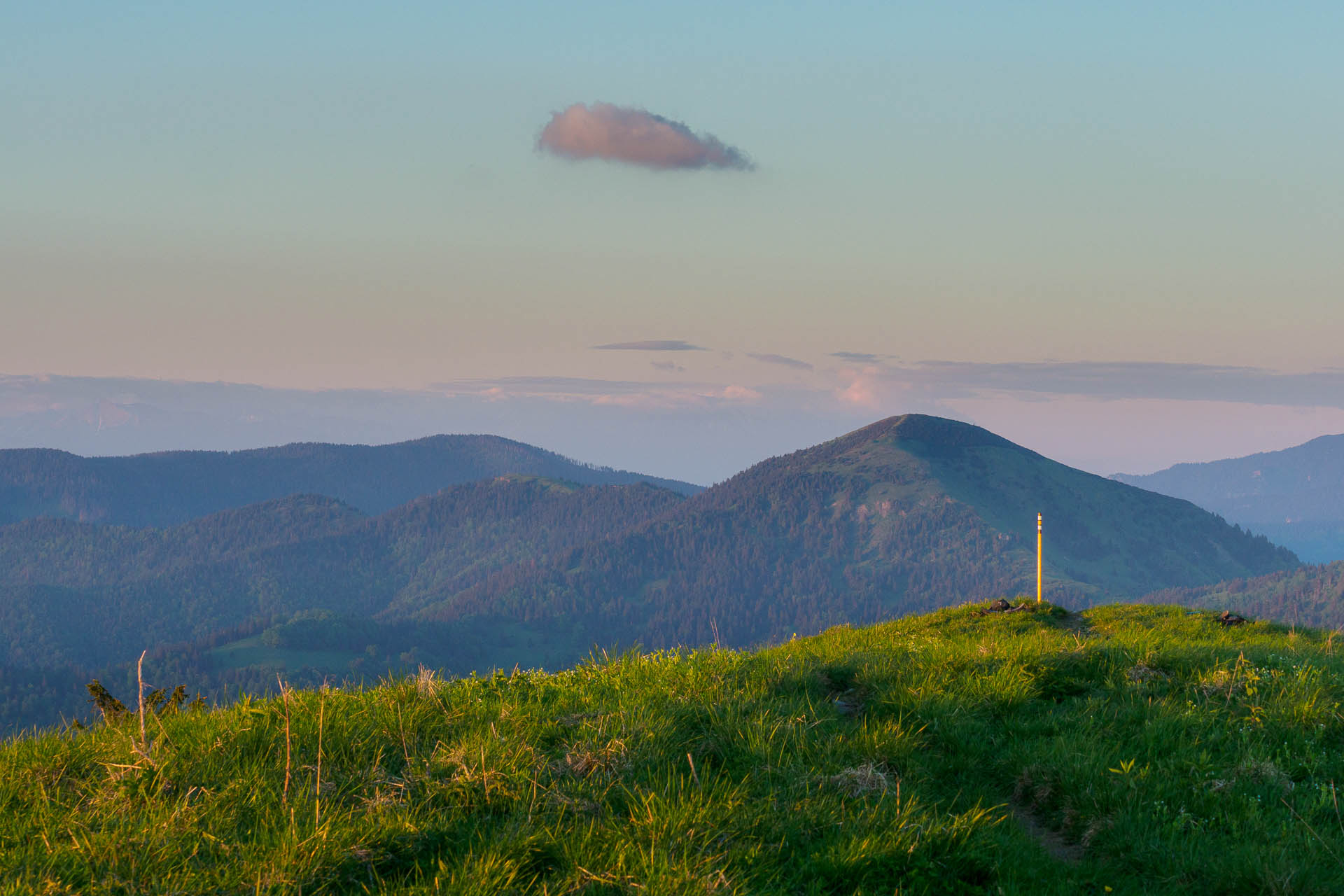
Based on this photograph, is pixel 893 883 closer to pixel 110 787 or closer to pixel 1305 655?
pixel 110 787

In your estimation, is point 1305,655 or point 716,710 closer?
point 716,710

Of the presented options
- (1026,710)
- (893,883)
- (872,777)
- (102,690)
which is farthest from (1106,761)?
(102,690)

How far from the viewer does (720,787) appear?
7.57 meters

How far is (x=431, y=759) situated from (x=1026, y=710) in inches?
246

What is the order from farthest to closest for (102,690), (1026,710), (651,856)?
(102,690) < (1026,710) < (651,856)

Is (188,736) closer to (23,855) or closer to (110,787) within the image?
(110,787)

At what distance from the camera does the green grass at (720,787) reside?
21.5 ft

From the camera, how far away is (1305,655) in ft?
42.4

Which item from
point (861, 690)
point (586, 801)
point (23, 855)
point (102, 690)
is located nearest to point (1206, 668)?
point (861, 690)

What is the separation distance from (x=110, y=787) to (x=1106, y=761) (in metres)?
8.47

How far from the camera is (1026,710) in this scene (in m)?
10.2

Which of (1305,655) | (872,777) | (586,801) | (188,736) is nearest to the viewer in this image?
(586,801)

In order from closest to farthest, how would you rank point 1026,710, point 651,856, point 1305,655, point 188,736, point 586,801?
point 651,856 < point 586,801 < point 188,736 < point 1026,710 < point 1305,655

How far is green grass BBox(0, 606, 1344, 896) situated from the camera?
6539 millimetres
